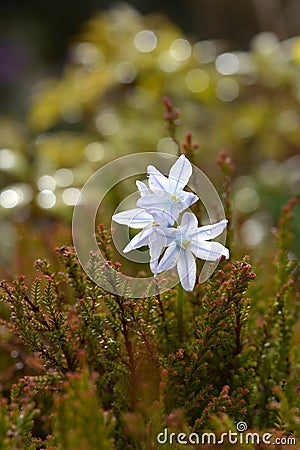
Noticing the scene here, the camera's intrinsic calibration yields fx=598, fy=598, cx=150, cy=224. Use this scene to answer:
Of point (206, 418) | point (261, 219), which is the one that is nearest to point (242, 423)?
point (206, 418)

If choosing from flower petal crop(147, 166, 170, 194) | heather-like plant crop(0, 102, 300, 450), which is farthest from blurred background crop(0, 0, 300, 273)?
flower petal crop(147, 166, 170, 194)

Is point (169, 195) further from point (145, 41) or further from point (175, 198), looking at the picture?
point (145, 41)

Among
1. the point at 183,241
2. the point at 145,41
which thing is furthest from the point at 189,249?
the point at 145,41

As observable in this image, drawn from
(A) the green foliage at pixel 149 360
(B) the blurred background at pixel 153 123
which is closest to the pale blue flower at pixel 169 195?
(A) the green foliage at pixel 149 360

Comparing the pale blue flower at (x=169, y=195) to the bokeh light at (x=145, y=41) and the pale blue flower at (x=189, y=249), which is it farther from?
the bokeh light at (x=145, y=41)

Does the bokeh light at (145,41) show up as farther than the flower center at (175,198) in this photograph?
Yes

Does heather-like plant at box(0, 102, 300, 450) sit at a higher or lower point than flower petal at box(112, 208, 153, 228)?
lower

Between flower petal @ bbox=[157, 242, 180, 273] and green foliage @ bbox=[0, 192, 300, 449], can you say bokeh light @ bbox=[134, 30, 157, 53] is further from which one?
flower petal @ bbox=[157, 242, 180, 273]
